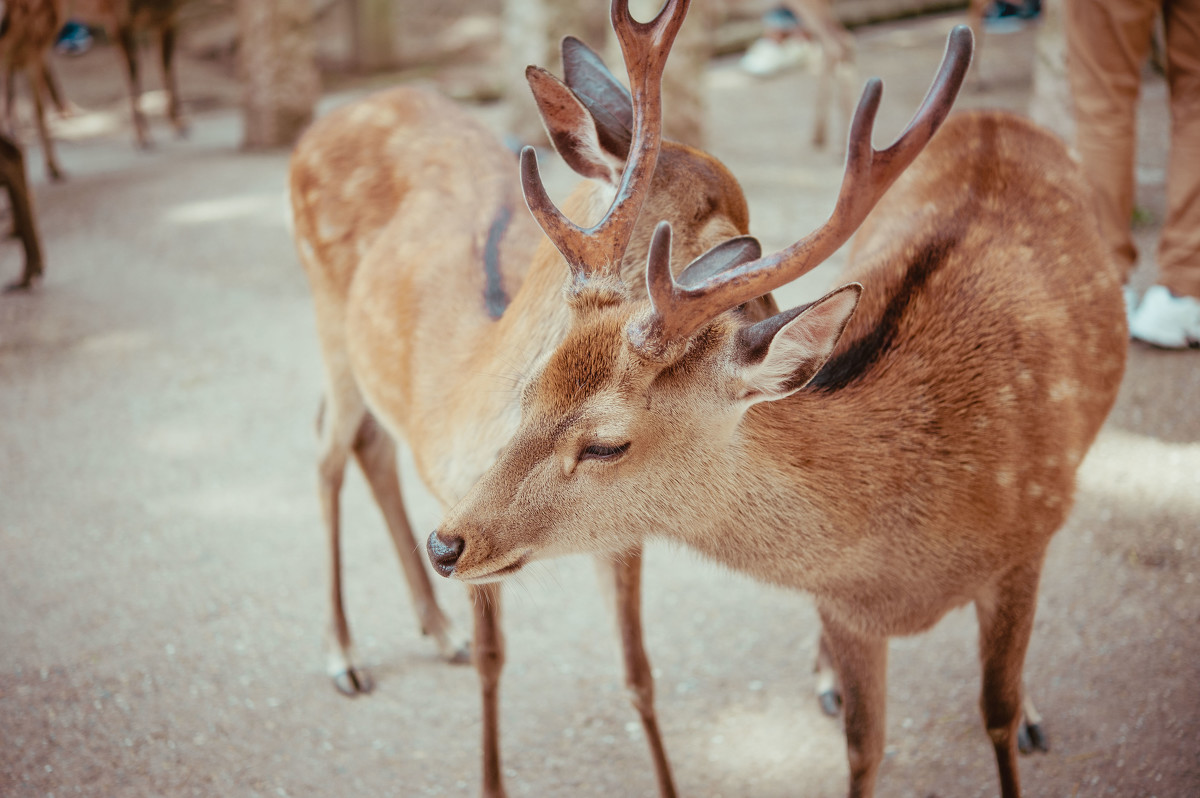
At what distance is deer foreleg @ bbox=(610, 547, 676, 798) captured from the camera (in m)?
2.47

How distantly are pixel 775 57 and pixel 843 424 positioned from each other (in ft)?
27.8

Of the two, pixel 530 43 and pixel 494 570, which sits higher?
pixel 494 570

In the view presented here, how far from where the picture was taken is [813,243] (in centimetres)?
169

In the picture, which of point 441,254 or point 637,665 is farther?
point 441,254

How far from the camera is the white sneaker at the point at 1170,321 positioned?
3939mm

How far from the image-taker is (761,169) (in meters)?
6.81

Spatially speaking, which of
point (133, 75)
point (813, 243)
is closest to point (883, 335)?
point (813, 243)

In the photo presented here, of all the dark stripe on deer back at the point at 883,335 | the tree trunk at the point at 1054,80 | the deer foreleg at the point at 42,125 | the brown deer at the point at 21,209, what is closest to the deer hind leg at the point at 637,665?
the dark stripe on deer back at the point at 883,335

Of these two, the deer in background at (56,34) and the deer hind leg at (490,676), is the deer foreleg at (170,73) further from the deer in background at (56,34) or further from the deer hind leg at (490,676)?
the deer hind leg at (490,676)

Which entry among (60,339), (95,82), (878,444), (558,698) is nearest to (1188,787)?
(878,444)

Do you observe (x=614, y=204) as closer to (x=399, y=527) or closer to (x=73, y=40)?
(x=399, y=527)

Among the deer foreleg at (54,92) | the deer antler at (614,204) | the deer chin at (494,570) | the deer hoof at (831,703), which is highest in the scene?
the deer antler at (614,204)

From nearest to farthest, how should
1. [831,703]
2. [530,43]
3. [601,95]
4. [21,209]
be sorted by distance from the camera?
[601,95] → [831,703] → [21,209] → [530,43]

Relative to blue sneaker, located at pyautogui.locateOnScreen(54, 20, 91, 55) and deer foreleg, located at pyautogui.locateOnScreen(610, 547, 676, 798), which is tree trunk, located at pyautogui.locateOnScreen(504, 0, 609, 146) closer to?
deer foreleg, located at pyautogui.locateOnScreen(610, 547, 676, 798)
